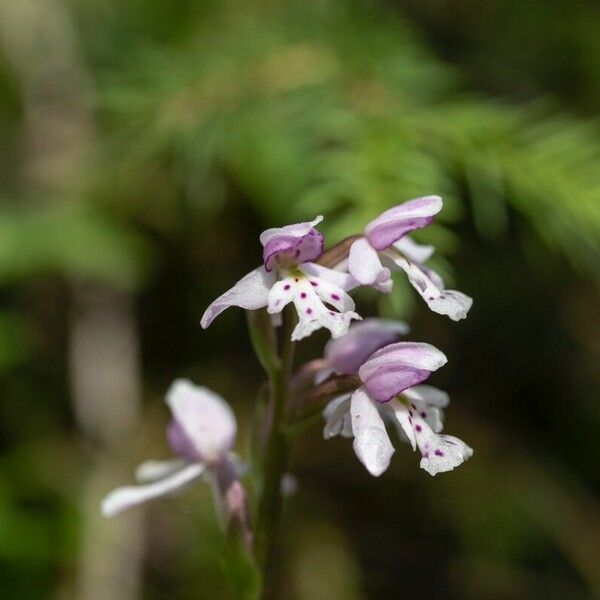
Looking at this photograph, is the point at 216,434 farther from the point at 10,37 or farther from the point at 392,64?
the point at 10,37

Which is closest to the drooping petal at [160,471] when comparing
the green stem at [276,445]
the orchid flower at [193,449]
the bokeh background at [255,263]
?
the orchid flower at [193,449]

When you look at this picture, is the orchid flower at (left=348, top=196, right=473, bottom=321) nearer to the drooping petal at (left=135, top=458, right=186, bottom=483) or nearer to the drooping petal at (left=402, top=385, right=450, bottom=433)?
the drooping petal at (left=402, top=385, right=450, bottom=433)

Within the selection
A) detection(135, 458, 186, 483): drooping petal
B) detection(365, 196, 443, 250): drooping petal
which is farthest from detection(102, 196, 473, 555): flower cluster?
detection(135, 458, 186, 483): drooping petal

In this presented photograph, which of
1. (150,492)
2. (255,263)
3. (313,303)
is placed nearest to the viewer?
(313,303)

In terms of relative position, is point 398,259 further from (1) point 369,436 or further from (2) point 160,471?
(2) point 160,471

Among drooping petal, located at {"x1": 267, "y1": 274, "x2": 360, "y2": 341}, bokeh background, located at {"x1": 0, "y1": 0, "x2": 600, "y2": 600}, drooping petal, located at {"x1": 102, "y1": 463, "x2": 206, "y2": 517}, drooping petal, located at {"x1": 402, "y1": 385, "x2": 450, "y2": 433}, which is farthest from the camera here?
bokeh background, located at {"x1": 0, "y1": 0, "x2": 600, "y2": 600}

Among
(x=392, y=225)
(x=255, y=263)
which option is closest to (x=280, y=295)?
(x=392, y=225)
